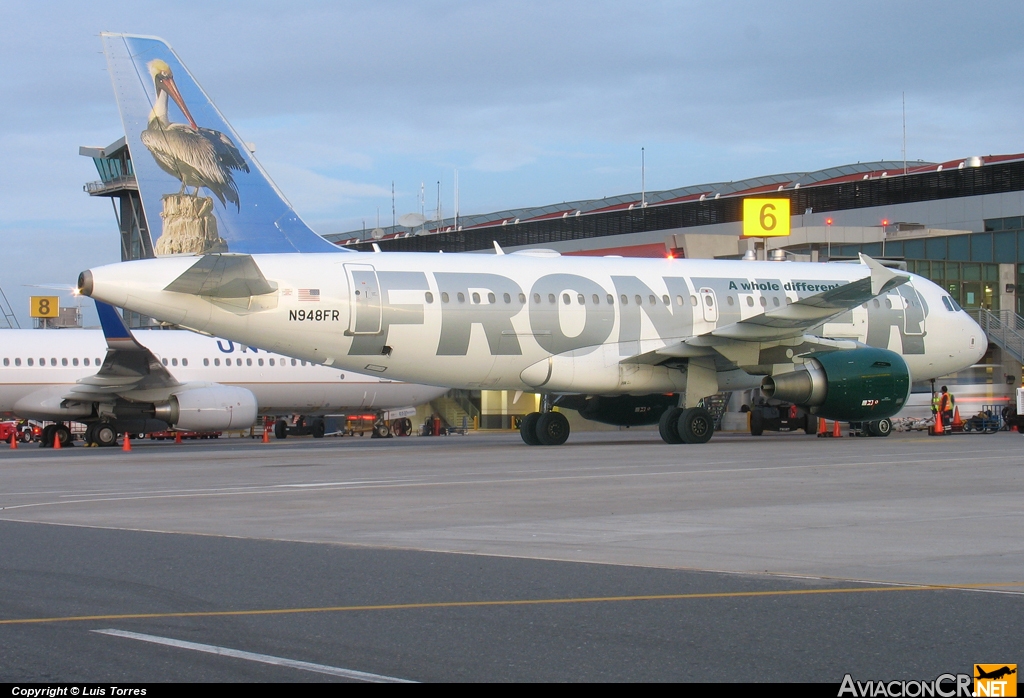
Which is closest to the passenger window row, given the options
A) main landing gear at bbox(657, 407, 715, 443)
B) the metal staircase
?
main landing gear at bbox(657, 407, 715, 443)

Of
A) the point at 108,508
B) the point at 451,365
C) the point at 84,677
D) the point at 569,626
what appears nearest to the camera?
the point at 84,677

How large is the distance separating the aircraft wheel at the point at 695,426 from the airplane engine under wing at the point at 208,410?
1219cm

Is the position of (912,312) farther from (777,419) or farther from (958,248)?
(958,248)

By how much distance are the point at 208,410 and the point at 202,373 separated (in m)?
5.39

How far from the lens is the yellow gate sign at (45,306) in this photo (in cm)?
8331

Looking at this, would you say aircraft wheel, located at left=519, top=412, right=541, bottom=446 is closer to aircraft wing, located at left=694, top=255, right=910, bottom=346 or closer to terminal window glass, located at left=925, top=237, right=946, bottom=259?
aircraft wing, located at left=694, top=255, right=910, bottom=346

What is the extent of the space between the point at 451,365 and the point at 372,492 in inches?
363

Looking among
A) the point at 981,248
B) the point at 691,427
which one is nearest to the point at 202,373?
the point at 691,427

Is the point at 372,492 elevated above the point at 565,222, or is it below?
below

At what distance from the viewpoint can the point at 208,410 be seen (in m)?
29.9

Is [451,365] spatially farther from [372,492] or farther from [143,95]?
[372,492]

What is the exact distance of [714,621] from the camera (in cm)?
585

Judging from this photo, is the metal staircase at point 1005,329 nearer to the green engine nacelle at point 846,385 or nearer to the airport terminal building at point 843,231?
the airport terminal building at point 843,231

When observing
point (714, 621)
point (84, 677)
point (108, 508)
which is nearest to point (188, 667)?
point (84, 677)
